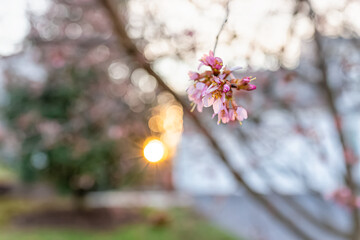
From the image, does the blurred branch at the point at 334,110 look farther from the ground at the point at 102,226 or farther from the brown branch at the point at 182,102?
the ground at the point at 102,226

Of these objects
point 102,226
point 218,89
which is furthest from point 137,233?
point 218,89

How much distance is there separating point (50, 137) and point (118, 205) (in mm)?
3031

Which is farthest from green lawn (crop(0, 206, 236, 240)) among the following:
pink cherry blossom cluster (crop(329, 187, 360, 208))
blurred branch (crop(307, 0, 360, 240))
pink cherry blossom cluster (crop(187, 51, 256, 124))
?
pink cherry blossom cluster (crop(187, 51, 256, 124))

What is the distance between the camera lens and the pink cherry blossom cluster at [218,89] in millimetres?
804

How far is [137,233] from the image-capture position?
5.41 meters

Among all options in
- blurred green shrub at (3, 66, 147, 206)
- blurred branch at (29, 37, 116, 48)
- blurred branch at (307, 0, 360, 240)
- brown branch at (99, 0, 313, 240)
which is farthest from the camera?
blurred green shrub at (3, 66, 147, 206)

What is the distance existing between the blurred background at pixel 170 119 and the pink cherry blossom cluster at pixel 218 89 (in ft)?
1.17

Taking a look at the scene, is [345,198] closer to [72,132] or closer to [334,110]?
[334,110]

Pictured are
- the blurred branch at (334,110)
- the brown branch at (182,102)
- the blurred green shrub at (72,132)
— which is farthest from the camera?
the blurred green shrub at (72,132)

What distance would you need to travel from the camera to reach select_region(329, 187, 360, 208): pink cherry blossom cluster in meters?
2.32

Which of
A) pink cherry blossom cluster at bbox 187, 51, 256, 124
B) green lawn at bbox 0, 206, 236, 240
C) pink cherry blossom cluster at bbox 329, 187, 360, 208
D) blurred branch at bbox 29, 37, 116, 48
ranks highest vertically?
blurred branch at bbox 29, 37, 116, 48

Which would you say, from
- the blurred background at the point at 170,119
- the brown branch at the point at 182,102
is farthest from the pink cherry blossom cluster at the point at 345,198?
the brown branch at the point at 182,102

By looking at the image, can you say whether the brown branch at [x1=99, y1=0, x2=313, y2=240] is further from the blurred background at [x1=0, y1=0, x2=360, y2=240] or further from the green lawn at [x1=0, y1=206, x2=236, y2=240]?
the green lawn at [x1=0, y1=206, x2=236, y2=240]

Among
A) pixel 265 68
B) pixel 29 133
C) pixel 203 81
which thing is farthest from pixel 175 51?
pixel 29 133
